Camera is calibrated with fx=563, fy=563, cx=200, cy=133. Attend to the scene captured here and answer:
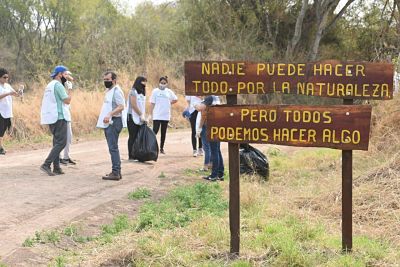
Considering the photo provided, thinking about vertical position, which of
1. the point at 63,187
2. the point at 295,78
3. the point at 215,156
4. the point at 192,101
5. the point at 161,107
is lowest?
the point at 63,187

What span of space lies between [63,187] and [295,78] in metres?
4.38

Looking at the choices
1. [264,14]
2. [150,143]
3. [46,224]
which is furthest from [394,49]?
[264,14]

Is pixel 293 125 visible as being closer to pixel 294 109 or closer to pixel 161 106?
pixel 294 109

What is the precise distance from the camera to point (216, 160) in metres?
9.23

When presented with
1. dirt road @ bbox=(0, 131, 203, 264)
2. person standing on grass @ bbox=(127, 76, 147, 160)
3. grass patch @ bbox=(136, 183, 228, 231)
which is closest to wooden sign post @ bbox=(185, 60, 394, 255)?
grass patch @ bbox=(136, 183, 228, 231)

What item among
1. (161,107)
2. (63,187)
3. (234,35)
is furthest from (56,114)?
(234,35)

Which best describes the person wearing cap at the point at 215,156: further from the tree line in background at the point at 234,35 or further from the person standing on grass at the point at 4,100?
the tree line in background at the point at 234,35

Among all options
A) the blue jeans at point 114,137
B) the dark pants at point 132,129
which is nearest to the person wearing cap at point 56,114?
Answer: the blue jeans at point 114,137

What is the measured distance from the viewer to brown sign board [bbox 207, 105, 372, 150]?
4.98 meters

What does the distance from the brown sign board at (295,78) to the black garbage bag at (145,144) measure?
212 inches

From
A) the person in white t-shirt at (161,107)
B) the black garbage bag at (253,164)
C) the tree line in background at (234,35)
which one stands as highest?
the tree line in background at (234,35)

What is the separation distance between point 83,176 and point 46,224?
3.08 metres

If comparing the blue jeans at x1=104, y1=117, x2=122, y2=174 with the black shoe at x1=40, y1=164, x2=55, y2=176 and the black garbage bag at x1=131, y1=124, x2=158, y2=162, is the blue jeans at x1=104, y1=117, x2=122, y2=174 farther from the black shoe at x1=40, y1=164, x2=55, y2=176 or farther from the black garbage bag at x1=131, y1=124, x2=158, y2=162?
the black garbage bag at x1=131, y1=124, x2=158, y2=162

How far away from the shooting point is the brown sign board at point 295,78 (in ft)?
16.4
